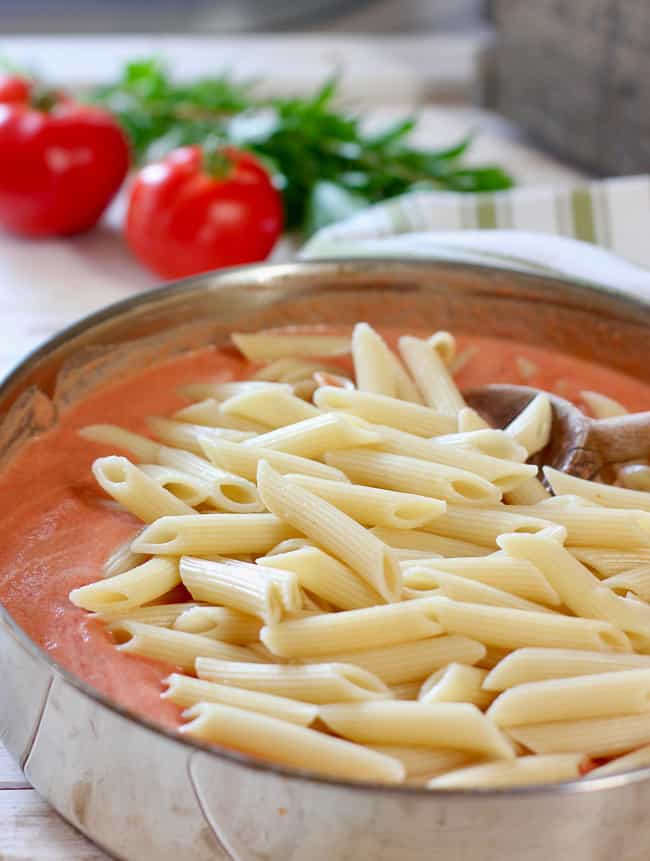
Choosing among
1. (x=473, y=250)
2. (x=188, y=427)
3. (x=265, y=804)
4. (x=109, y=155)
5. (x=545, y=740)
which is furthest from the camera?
(x=109, y=155)

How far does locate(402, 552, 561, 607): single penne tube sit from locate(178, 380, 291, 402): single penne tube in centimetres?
57

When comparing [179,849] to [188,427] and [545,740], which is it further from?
[188,427]

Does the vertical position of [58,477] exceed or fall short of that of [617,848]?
it exceeds it

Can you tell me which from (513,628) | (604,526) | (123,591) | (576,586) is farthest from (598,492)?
(123,591)

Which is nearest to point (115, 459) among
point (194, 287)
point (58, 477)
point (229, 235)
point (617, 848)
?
point (58, 477)

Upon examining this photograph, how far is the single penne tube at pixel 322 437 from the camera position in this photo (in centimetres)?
181

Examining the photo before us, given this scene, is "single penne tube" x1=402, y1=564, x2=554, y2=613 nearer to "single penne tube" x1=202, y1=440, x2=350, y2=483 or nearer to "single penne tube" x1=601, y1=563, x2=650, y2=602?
"single penne tube" x1=601, y1=563, x2=650, y2=602

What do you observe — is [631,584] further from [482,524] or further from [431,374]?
→ [431,374]

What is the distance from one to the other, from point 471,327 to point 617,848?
1.24m

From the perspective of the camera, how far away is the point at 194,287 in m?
2.24

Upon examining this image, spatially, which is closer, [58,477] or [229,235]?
[58,477]

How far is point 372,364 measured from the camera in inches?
81.6

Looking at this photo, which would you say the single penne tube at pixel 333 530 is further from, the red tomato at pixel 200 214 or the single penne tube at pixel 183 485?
the red tomato at pixel 200 214

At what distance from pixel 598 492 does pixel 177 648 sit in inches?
25.2
